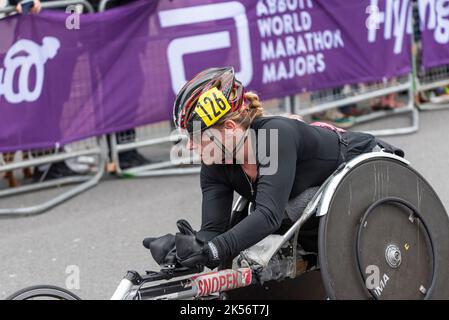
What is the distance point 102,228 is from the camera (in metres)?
5.92

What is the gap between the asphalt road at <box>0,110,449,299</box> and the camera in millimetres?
5047

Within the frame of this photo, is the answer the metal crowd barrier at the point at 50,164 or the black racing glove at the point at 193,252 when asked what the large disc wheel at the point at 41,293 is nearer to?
the black racing glove at the point at 193,252

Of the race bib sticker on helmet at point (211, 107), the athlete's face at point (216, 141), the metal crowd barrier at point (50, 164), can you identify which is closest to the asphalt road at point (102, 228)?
the metal crowd barrier at point (50, 164)

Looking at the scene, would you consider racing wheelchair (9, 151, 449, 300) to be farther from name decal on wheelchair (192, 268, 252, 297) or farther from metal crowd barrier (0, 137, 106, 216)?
metal crowd barrier (0, 137, 106, 216)

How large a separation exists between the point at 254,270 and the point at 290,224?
11.1 inches

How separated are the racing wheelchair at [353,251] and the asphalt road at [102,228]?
1471 mm

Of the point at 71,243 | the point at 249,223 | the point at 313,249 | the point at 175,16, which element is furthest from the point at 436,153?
the point at 249,223

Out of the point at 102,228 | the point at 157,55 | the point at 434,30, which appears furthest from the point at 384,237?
the point at 434,30

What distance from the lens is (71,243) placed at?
18.5 ft

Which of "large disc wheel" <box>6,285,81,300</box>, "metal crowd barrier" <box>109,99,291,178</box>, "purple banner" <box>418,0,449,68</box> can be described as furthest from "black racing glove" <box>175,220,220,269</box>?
"purple banner" <box>418,0,449,68</box>

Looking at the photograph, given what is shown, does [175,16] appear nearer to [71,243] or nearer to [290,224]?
[71,243]

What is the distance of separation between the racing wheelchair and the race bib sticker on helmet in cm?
55

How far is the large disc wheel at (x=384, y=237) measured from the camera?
10.7 feet
